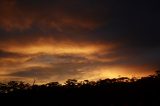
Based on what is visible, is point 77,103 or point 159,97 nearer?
point 159,97

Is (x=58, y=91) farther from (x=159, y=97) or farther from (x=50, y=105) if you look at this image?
(x=159, y=97)

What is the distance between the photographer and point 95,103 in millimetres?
18031

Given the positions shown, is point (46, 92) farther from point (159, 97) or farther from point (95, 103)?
point (159, 97)

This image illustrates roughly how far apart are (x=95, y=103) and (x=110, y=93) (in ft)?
3.39

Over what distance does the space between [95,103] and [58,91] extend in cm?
218

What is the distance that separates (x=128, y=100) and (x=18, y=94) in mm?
6239

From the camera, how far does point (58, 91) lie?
17812 millimetres

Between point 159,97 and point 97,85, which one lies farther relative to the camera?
point 97,85

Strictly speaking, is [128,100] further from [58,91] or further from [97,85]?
[58,91]

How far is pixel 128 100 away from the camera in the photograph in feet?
57.4

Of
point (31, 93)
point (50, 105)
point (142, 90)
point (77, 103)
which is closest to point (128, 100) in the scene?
point (142, 90)

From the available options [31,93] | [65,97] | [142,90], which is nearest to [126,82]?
[142,90]

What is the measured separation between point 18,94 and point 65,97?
279 centimetres

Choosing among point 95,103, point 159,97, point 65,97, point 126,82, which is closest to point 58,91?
point 65,97
